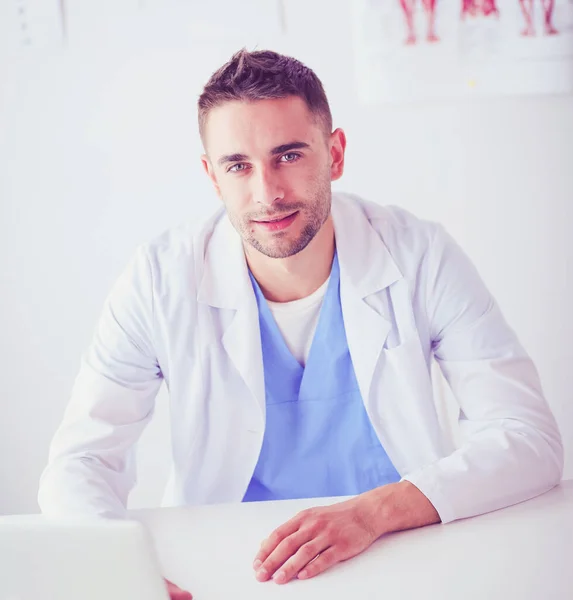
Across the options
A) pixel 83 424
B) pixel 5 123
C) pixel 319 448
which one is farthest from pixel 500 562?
pixel 5 123

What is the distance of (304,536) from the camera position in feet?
3.29

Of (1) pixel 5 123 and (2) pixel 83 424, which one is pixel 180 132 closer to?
A: (1) pixel 5 123

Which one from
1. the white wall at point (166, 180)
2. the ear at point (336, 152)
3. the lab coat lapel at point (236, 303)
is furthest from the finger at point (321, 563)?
the white wall at point (166, 180)

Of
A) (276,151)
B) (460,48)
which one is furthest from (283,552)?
(460,48)

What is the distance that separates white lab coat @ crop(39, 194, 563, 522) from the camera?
1.39 m

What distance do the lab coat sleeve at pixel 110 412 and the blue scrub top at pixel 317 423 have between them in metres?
0.22

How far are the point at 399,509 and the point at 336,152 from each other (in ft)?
2.50

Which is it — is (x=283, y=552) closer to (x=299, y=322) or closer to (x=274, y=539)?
(x=274, y=539)

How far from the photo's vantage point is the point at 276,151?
1.39 meters

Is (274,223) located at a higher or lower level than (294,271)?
higher

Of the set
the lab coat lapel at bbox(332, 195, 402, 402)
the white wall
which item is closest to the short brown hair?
the lab coat lapel at bbox(332, 195, 402, 402)

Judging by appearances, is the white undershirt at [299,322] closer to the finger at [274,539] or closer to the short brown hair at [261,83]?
the short brown hair at [261,83]

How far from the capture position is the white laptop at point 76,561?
69cm

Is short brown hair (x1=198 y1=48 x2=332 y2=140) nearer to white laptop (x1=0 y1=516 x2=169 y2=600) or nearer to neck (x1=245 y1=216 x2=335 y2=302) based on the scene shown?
neck (x1=245 y1=216 x2=335 y2=302)
